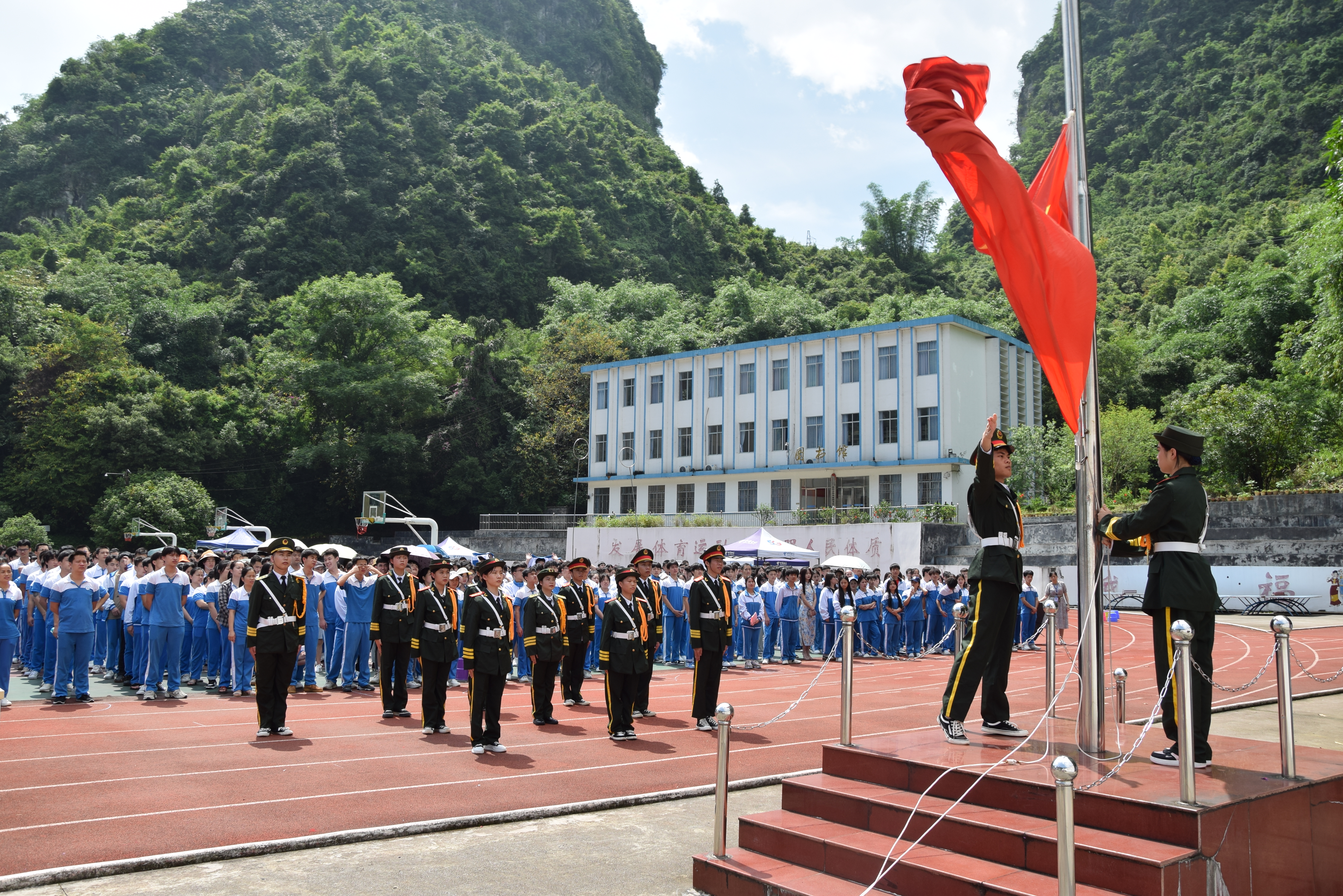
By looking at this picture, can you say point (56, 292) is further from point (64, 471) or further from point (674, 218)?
point (674, 218)

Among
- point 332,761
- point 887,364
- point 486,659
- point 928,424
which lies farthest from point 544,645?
point 887,364

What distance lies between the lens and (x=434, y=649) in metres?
10.1

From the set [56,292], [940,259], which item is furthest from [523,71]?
[56,292]

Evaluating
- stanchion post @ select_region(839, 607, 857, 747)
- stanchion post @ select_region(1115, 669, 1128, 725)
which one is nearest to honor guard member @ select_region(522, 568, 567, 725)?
stanchion post @ select_region(839, 607, 857, 747)

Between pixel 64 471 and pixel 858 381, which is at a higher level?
pixel 858 381

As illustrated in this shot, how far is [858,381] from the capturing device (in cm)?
3975

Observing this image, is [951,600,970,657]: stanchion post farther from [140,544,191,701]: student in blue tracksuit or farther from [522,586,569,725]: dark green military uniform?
[140,544,191,701]: student in blue tracksuit

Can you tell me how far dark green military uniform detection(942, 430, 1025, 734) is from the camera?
585cm

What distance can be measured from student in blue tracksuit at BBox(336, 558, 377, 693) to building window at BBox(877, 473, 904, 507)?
27968 mm

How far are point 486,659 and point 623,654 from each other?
1619 millimetres

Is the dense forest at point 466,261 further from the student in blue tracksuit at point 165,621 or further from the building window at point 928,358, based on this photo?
the student in blue tracksuit at point 165,621

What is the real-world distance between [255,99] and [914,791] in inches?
3400

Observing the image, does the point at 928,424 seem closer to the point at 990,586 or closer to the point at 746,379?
the point at 746,379

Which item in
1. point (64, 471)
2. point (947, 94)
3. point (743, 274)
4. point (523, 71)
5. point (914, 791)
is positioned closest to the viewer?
point (914, 791)
